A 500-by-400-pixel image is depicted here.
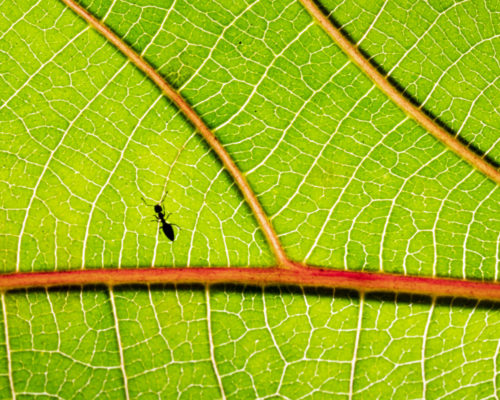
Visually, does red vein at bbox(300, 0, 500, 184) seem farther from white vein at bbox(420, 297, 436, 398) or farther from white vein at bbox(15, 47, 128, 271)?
white vein at bbox(15, 47, 128, 271)

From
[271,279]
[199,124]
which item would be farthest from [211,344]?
[199,124]

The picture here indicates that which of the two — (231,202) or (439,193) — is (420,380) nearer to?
(439,193)

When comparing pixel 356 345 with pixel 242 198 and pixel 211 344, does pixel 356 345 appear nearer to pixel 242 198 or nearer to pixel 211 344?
pixel 211 344

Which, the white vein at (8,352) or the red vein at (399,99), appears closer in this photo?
the white vein at (8,352)

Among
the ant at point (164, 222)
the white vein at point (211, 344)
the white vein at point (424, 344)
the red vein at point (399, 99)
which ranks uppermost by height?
the red vein at point (399, 99)

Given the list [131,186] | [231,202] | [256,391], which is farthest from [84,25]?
[256,391]

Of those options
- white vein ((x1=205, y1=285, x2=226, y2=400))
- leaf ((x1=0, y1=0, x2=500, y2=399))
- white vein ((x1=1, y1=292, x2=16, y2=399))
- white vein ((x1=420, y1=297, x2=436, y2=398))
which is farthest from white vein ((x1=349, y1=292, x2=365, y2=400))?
white vein ((x1=1, y1=292, x2=16, y2=399))

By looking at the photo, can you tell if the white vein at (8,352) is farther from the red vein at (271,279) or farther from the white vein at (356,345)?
the white vein at (356,345)

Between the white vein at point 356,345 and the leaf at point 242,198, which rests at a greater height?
the leaf at point 242,198

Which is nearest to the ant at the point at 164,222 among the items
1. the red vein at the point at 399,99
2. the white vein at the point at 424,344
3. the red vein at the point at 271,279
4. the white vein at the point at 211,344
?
the red vein at the point at 271,279
